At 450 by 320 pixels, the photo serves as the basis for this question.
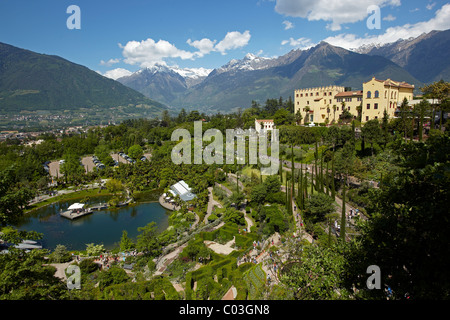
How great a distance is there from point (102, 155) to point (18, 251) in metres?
50.4

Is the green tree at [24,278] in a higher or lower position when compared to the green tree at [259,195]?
higher

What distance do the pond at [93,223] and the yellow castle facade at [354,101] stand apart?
114 feet

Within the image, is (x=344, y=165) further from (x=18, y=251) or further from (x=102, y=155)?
(x=102, y=155)

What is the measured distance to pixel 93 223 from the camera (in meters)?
27.2

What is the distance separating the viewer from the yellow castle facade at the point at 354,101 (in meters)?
40.8

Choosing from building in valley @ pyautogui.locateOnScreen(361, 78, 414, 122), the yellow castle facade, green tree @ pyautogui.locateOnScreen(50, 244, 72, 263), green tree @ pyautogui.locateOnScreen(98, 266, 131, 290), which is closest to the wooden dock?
green tree @ pyautogui.locateOnScreen(50, 244, 72, 263)

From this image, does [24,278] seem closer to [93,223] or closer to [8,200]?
[8,200]

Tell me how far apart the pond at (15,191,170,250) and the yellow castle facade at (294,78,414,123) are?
34.7 meters

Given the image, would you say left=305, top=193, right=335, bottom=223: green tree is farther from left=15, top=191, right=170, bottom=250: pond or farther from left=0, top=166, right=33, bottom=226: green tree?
left=0, top=166, right=33, bottom=226: green tree

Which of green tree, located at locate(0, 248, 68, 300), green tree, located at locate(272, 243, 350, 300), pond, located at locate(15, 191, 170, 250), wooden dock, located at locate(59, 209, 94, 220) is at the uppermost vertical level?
green tree, located at locate(0, 248, 68, 300)

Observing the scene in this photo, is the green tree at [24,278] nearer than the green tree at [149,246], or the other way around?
the green tree at [24,278]

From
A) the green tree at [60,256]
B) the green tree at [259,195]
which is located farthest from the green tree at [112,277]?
the green tree at [259,195]

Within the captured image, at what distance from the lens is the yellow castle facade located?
4084cm

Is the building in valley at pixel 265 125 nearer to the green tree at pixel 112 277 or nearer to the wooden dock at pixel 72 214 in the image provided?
the wooden dock at pixel 72 214
